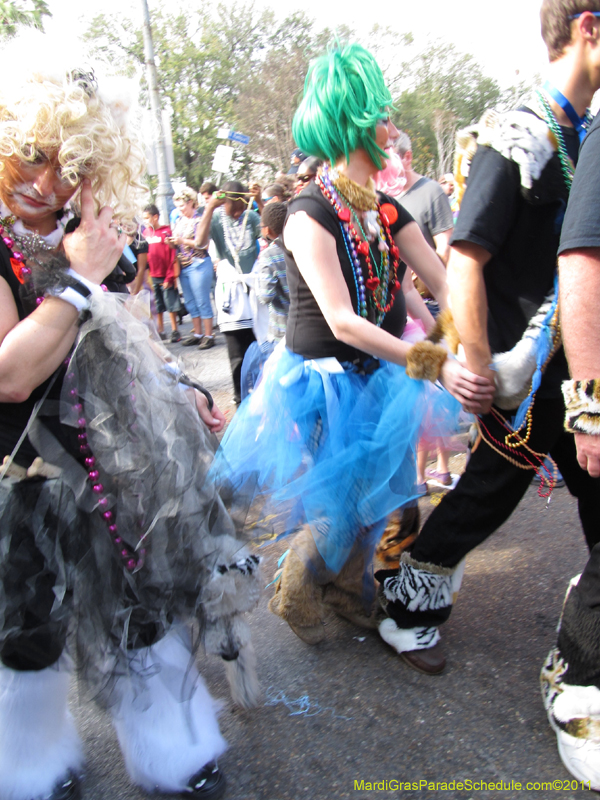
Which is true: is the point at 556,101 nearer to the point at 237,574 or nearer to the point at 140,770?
the point at 237,574

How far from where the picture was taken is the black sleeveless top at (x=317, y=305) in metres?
1.95

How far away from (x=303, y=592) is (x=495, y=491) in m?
0.78

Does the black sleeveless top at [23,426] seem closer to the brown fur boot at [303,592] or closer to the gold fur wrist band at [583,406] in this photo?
the brown fur boot at [303,592]

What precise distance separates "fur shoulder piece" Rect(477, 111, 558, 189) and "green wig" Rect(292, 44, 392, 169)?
0.46 metres

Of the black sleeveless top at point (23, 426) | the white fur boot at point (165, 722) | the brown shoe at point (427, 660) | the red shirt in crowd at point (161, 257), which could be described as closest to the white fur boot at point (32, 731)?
the white fur boot at point (165, 722)

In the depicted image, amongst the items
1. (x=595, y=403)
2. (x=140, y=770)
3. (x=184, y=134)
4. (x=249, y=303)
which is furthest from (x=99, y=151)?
(x=184, y=134)

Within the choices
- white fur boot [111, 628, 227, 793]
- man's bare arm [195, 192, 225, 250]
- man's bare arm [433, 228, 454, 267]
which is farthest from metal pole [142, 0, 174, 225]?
white fur boot [111, 628, 227, 793]

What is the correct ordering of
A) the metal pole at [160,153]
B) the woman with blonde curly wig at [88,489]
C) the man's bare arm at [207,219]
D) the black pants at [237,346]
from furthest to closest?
the metal pole at [160,153]
the man's bare arm at [207,219]
the black pants at [237,346]
the woman with blonde curly wig at [88,489]

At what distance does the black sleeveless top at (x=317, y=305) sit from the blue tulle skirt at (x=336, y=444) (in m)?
0.05

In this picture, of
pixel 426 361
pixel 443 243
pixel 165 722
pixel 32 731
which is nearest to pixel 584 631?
pixel 426 361

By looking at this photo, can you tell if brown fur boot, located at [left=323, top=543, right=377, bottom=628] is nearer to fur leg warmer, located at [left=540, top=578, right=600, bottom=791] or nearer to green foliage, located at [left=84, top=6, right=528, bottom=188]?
fur leg warmer, located at [left=540, top=578, right=600, bottom=791]

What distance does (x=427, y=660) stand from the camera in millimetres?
2055

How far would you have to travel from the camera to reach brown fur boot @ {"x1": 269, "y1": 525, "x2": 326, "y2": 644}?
2150mm

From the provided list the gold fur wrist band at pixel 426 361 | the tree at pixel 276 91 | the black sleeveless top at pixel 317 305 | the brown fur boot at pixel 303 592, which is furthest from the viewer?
the tree at pixel 276 91
